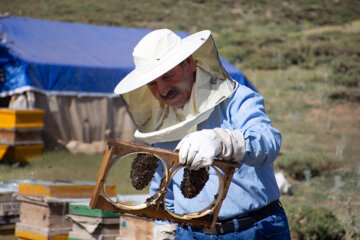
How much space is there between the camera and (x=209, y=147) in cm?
198

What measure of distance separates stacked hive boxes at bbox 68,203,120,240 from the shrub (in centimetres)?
225

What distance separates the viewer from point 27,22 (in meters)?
13.3

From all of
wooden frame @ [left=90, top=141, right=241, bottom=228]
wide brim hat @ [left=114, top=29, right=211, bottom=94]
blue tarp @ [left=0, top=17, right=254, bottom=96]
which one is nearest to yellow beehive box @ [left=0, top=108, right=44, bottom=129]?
blue tarp @ [left=0, top=17, right=254, bottom=96]

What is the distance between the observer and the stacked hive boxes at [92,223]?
4.82 m

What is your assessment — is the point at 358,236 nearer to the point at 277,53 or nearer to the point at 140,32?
the point at 140,32

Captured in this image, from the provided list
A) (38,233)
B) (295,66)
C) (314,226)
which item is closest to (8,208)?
(38,233)

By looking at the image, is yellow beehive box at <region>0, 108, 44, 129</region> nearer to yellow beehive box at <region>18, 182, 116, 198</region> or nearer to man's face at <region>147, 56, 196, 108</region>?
yellow beehive box at <region>18, 182, 116, 198</region>

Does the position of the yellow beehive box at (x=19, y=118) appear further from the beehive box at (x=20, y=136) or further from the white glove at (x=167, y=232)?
the white glove at (x=167, y=232)

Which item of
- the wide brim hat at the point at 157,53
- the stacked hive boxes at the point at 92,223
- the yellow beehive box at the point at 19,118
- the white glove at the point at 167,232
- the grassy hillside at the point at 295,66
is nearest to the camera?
the wide brim hat at the point at 157,53

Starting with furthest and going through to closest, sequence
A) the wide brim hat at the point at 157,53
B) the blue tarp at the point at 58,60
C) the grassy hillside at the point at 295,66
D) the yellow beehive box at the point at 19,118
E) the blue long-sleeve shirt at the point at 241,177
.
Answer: the blue tarp at the point at 58,60 < the yellow beehive box at the point at 19,118 < the grassy hillside at the point at 295,66 < the wide brim hat at the point at 157,53 < the blue long-sleeve shirt at the point at 241,177

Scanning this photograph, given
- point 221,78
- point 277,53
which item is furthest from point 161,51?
point 277,53

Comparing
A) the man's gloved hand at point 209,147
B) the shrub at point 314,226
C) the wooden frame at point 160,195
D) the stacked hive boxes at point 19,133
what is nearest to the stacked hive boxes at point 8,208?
A: the shrub at point 314,226

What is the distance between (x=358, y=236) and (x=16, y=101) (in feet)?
25.7

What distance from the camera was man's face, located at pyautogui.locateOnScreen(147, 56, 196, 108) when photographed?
8.57 feet
